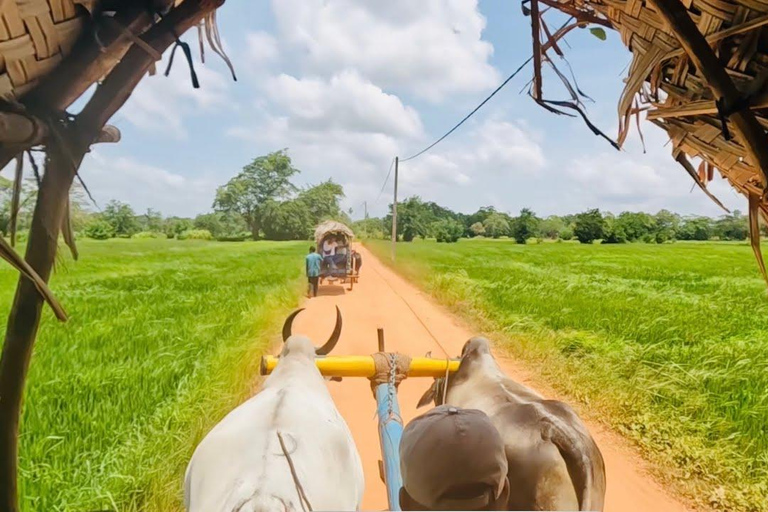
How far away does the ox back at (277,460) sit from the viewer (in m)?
1.40

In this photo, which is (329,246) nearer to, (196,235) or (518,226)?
(196,235)

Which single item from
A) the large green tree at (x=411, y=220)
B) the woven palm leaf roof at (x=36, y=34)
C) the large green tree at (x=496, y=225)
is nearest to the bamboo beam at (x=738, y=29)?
the woven palm leaf roof at (x=36, y=34)

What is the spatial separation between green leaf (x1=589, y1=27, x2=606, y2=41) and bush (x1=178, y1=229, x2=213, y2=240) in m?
38.7

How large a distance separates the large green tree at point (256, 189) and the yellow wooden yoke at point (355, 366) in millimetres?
43670

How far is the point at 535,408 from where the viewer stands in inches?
82.6

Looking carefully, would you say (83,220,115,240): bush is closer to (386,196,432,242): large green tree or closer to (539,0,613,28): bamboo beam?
(539,0,613,28): bamboo beam

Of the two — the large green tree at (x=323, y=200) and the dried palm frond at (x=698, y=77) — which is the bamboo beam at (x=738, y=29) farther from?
the large green tree at (x=323, y=200)

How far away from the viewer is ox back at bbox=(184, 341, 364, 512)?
1397 millimetres

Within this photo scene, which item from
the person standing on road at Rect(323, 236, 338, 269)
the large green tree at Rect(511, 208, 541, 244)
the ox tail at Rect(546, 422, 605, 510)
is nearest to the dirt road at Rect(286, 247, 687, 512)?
the person standing on road at Rect(323, 236, 338, 269)

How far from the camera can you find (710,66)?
0.79m

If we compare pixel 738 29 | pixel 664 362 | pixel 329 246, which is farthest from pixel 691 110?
pixel 329 246

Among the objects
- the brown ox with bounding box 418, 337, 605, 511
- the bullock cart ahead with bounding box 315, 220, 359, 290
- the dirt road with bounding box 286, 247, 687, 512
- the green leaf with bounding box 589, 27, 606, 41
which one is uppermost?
the green leaf with bounding box 589, 27, 606, 41

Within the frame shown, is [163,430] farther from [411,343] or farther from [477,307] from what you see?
[477,307]

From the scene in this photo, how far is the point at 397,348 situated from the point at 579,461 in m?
4.97
